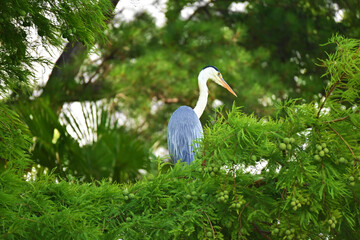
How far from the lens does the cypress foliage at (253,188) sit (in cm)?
104

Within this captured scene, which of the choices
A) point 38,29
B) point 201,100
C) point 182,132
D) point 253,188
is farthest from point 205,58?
point 253,188

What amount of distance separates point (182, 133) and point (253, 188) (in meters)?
1.22

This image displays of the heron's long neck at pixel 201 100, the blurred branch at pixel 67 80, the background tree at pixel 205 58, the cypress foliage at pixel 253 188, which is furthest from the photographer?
the background tree at pixel 205 58

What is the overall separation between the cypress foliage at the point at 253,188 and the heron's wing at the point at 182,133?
1076 millimetres

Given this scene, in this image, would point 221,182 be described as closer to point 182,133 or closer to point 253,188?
point 253,188

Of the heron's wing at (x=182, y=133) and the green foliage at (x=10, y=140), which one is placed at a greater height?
the green foliage at (x=10, y=140)

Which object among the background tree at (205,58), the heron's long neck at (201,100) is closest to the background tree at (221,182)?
the heron's long neck at (201,100)

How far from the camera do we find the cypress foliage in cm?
104

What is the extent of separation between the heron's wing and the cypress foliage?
108 cm

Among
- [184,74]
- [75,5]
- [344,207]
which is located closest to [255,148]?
[344,207]

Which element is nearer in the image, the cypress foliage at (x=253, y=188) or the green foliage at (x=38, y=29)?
the cypress foliage at (x=253, y=188)

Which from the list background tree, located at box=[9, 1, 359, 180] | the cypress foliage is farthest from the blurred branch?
the cypress foliage

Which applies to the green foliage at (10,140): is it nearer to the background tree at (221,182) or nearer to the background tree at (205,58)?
the background tree at (221,182)

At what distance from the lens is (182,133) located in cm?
236
